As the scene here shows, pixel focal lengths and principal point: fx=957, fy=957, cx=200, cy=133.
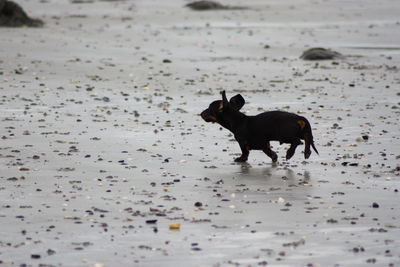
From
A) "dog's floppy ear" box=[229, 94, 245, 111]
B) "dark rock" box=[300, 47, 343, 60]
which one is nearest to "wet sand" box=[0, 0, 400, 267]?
"dark rock" box=[300, 47, 343, 60]

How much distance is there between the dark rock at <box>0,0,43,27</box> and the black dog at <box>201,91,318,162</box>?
→ 40.0ft

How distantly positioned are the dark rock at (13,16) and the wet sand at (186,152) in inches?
24.9

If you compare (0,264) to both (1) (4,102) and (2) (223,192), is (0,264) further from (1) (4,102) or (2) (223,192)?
(1) (4,102)

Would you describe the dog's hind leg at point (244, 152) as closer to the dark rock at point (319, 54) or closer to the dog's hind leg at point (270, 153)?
the dog's hind leg at point (270, 153)

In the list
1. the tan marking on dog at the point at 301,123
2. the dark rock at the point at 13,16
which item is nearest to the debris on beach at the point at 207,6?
the dark rock at the point at 13,16

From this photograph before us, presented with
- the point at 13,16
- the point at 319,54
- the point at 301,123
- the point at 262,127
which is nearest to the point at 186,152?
the point at 262,127

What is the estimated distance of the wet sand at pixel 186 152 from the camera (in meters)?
6.77

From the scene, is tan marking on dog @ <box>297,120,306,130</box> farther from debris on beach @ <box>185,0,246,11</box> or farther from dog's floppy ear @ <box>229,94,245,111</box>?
debris on beach @ <box>185,0,246,11</box>

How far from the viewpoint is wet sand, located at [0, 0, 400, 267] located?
6.77m

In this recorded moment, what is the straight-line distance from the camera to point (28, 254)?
21.2 feet

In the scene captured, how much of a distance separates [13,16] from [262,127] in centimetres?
1310

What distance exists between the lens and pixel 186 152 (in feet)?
34.6

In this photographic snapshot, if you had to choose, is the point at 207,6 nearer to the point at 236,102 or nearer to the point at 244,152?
the point at 236,102

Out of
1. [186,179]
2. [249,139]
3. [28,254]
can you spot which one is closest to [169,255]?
[28,254]
